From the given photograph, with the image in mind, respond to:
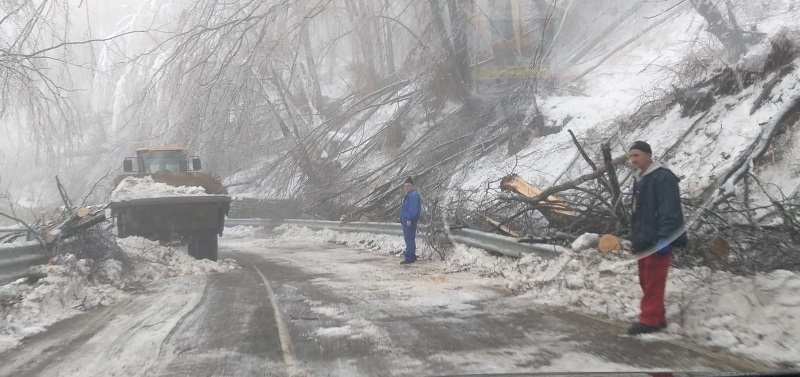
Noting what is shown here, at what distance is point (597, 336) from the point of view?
5.70 meters

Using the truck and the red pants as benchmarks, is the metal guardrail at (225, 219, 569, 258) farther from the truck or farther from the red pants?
the truck

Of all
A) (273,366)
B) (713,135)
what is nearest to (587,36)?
(713,135)

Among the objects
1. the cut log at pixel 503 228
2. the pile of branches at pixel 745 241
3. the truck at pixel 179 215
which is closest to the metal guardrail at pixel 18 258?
the truck at pixel 179 215

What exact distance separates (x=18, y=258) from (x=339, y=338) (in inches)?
192

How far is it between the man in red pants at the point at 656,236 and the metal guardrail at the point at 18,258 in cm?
701

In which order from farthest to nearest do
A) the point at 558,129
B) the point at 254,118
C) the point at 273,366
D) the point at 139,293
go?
1. the point at 254,118
2. the point at 558,129
3. the point at 139,293
4. the point at 273,366

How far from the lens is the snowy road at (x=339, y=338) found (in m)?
4.89

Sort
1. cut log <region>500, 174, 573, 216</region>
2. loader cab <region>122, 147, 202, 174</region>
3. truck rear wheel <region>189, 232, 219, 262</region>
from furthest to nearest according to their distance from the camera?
1. loader cab <region>122, 147, 202, 174</region>
2. truck rear wheel <region>189, 232, 219, 262</region>
3. cut log <region>500, 174, 573, 216</region>

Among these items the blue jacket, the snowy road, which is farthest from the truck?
the blue jacket

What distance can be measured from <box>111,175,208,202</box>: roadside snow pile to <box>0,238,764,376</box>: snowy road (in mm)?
3662

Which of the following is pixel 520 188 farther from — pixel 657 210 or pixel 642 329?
A: pixel 642 329

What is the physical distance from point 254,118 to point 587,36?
469 inches

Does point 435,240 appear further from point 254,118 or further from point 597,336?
point 254,118

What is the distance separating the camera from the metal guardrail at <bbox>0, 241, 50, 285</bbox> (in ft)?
25.5
